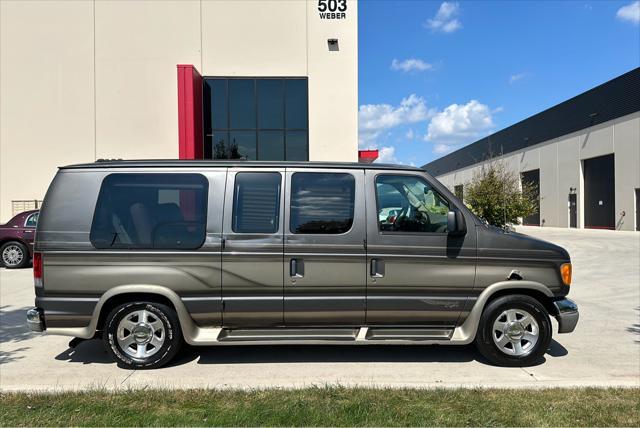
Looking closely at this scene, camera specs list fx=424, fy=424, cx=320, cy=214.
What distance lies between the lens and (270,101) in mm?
17062

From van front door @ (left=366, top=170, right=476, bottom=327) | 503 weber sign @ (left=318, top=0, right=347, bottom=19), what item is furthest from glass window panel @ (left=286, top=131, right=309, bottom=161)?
van front door @ (left=366, top=170, right=476, bottom=327)

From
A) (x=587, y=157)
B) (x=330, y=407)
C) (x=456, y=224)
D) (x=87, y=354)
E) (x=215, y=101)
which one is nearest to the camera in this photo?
(x=330, y=407)

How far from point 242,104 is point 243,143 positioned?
1.57 metres

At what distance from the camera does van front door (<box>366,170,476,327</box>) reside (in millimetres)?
4410

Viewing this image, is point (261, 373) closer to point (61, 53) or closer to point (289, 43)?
point (289, 43)

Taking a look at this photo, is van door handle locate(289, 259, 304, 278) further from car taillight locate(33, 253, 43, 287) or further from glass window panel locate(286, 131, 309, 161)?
glass window panel locate(286, 131, 309, 161)

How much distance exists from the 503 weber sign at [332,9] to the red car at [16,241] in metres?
12.4

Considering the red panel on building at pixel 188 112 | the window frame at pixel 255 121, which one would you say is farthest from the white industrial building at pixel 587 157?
the red panel on building at pixel 188 112

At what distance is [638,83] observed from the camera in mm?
27000

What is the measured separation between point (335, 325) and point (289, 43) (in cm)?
1470

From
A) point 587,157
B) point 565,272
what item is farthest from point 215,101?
point 587,157

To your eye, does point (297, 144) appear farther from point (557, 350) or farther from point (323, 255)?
point (557, 350)

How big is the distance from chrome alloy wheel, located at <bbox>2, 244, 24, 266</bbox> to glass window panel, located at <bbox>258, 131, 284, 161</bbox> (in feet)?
28.4

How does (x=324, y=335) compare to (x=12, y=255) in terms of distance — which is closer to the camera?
(x=324, y=335)
